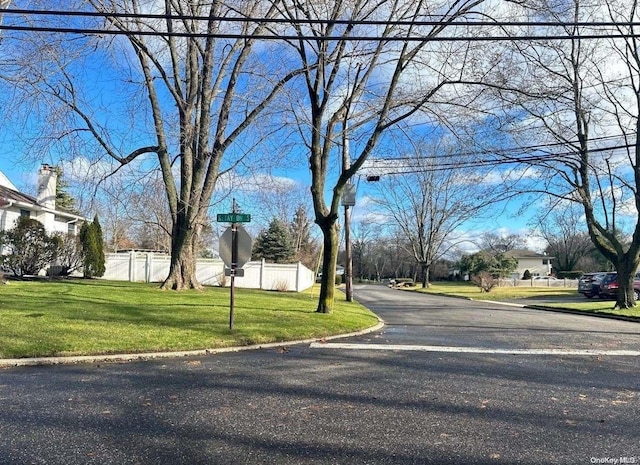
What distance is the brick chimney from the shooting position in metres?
27.8

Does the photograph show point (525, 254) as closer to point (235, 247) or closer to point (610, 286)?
point (610, 286)

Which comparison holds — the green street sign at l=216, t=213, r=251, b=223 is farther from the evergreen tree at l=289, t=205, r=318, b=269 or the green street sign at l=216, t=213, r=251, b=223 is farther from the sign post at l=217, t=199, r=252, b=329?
the evergreen tree at l=289, t=205, r=318, b=269

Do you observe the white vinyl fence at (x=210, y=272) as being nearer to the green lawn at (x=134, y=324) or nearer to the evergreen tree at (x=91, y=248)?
the evergreen tree at (x=91, y=248)

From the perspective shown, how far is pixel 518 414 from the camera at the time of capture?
524 centimetres

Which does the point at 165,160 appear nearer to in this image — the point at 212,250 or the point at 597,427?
the point at 597,427

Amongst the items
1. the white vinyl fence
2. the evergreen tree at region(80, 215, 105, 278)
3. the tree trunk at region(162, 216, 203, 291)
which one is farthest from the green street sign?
the evergreen tree at region(80, 215, 105, 278)

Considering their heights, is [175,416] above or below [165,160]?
below

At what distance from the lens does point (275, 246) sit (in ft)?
168

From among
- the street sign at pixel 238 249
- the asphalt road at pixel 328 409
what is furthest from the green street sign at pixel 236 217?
the asphalt road at pixel 328 409

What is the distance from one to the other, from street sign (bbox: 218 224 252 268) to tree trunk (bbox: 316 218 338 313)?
14.1 feet

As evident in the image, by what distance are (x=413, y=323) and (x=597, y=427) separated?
1010 centimetres

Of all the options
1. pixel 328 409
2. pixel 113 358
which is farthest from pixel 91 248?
pixel 328 409

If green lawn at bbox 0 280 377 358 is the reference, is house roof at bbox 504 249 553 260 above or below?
above

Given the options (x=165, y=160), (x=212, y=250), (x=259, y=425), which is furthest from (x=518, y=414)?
(x=212, y=250)
